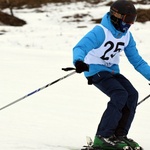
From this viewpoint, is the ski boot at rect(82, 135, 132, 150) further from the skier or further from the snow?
the snow

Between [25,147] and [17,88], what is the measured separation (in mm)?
3891

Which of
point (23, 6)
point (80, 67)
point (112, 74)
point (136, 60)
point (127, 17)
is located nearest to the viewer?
point (80, 67)

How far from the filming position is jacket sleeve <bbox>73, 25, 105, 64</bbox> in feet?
11.7

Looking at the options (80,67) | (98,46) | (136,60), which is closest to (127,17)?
(98,46)

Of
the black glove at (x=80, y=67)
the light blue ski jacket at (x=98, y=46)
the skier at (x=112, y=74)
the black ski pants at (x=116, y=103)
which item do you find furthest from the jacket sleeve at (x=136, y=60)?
the black glove at (x=80, y=67)

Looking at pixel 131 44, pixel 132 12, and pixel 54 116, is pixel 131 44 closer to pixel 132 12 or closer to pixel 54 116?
pixel 132 12

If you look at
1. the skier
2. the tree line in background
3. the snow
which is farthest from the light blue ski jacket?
the tree line in background

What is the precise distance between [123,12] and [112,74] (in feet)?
2.24

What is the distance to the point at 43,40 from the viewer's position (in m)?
21.8

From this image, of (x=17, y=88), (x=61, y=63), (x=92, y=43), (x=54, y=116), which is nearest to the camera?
(x=92, y=43)

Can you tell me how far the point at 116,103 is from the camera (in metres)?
3.68

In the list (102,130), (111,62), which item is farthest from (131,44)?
(102,130)

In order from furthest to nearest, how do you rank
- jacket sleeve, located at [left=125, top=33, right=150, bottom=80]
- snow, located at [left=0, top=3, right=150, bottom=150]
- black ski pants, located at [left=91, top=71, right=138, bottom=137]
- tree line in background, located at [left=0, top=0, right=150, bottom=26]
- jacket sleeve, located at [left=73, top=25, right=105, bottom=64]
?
tree line in background, located at [left=0, top=0, right=150, bottom=26] → snow, located at [left=0, top=3, right=150, bottom=150] → jacket sleeve, located at [left=125, top=33, right=150, bottom=80] → black ski pants, located at [left=91, top=71, right=138, bottom=137] → jacket sleeve, located at [left=73, top=25, right=105, bottom=64]

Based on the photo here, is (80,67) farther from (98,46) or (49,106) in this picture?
(49,106)
